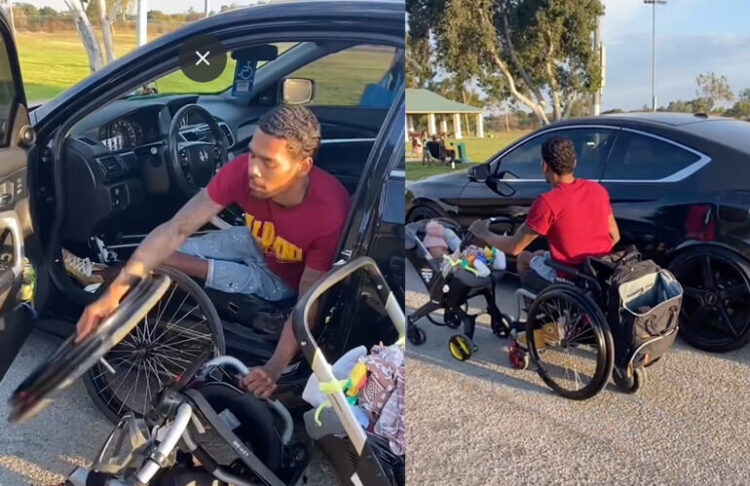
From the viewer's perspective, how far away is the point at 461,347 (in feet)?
12.5

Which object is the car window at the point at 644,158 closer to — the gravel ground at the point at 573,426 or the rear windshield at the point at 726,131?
the rear windshield at the point at 726,131

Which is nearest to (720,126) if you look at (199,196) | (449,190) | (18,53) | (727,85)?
(727,85)

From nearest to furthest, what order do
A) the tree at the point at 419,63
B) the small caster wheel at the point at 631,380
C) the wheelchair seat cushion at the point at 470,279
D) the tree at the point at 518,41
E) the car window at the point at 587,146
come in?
1. the tree at the point at 419,63
2. the tree at the point at 518,41
3. the small caster wheel at the point at 631,380
4. the wheelchair seat cushion at the point at 470,279
5. the car window at the point at 587,146

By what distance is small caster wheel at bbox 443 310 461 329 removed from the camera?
4023mm

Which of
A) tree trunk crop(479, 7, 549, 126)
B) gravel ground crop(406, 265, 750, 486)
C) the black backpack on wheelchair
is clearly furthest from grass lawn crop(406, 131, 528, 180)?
the black backpack on wheelchair

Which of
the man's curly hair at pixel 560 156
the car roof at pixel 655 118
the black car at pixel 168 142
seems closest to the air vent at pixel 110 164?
the black car at pixel 168 142

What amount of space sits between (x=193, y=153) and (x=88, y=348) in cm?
58

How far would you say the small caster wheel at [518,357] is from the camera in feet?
12.2

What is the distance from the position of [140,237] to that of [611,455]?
6.89 feet

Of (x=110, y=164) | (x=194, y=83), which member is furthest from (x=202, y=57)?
(x=110, y=164)

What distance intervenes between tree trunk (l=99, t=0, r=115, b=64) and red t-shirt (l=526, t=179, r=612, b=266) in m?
2.24

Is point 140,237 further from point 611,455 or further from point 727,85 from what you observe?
point 727,85

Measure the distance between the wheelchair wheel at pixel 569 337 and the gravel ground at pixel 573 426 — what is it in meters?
0.10

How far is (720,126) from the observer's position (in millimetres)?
4016
